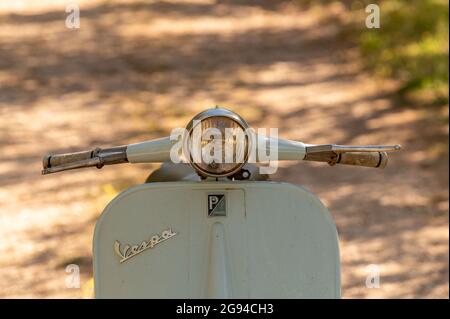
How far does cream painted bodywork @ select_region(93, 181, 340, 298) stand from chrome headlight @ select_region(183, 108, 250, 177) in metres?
0.17

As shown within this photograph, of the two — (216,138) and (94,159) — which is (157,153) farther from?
(216,138)

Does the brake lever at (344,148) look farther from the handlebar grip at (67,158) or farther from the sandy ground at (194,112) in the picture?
the sandy ground at (194,112)

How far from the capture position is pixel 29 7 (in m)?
11.2

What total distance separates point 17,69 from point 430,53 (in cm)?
400

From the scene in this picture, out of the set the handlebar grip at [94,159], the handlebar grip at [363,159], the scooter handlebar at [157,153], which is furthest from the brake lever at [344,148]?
the handlebar grip at [94,159]

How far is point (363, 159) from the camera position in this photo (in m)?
3.43

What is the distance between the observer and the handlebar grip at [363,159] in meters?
3.38

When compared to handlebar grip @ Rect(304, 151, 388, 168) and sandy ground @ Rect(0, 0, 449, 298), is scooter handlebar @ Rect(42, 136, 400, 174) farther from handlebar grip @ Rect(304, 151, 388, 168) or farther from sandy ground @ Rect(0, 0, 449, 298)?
sandy ground @ Rect(0, 0, 449, 298)

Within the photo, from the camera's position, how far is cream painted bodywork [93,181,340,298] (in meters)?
3.09

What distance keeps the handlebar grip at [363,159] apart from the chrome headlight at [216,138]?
1.77 feet

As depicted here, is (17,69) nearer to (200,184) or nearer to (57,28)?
(57,28)

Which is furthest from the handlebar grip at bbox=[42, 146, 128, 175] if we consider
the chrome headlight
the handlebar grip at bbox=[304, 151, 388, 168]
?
the handlebar grip at bbox=[304, 151, 388, 168]
